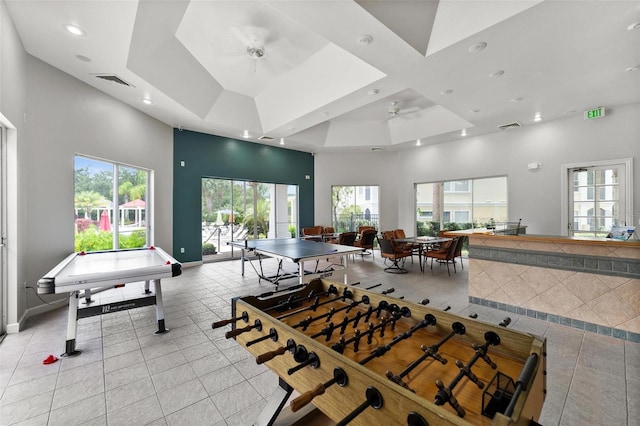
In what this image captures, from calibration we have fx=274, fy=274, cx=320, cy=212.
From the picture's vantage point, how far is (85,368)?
7.79 ft

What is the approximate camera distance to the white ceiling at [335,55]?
2.84m

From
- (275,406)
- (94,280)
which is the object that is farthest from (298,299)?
(94,280)

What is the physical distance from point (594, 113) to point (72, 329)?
876 cm

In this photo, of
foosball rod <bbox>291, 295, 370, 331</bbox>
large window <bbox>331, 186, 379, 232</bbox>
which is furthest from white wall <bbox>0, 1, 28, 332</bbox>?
large window <bbox>331, 186, 379, 232</bbox>

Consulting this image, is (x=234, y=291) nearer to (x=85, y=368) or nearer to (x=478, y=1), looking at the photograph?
(x=85, y=368)

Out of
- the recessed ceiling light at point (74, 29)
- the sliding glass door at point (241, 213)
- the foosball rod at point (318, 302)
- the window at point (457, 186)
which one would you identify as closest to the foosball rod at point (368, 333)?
the foosball rod at point (318, 302)

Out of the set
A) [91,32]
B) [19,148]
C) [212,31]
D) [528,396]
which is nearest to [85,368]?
[19,148]

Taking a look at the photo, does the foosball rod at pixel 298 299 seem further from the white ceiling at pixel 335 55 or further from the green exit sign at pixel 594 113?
the green exit sign at pixel 594 113

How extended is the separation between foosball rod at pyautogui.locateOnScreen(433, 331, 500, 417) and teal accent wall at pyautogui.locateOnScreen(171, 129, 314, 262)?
6.88 meters

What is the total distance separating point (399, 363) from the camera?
1.11m

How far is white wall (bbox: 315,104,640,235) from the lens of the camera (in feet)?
17.6

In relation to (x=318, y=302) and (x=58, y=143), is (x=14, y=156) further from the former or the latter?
(x=318, y=302)

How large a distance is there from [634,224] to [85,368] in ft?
27.6

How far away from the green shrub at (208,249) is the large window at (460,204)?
6272 millimetres
